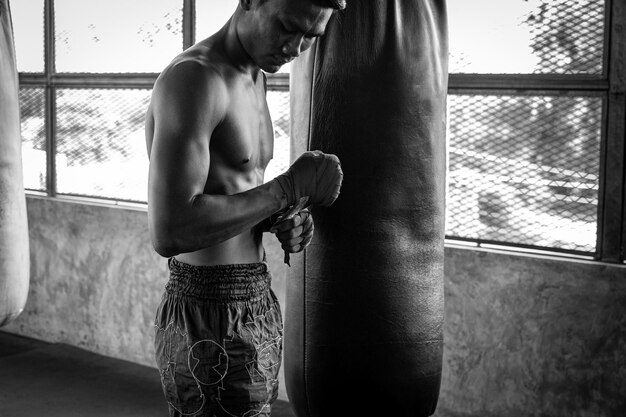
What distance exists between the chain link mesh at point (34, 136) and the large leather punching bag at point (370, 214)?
9.91ft

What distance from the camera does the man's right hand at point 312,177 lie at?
4.68 ft

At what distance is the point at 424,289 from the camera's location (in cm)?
166

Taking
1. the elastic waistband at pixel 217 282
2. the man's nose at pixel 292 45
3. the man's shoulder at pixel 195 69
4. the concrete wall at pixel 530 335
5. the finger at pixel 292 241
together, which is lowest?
the concrete wall at pixel 530 335

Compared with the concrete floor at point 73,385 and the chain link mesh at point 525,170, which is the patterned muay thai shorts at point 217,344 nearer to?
the chain link mesh at point 525,170

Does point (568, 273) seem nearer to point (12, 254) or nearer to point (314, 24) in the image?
point (314, 24)

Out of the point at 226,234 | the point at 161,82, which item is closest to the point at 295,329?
the point at 226,234

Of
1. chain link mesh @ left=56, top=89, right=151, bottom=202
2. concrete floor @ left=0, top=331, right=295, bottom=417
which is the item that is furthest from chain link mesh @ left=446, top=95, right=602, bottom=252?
chain link mesh @ left=56, top=89, right=151, bottom=202

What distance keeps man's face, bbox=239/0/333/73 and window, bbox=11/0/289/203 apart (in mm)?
1945

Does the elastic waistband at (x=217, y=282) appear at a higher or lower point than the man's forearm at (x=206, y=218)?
lower

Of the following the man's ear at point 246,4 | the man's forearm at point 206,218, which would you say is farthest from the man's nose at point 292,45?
the man's forearm at point 206,218

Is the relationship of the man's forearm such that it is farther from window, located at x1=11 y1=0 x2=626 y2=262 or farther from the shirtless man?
window, located at x1=11 y1=0 x2=626 y2=262

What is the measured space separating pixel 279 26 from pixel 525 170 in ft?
5.21

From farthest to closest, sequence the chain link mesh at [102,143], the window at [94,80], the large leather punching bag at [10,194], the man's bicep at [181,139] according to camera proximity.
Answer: the chain link mesh at [102,143]
the window at [94,80]
the large leather punching bag at [10,194]
the man's bicep at [181,139]

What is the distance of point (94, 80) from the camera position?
3.99 meters
